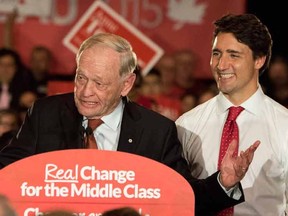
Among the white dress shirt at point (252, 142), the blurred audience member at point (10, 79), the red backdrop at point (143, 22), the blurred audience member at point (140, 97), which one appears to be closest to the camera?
the white dress shirt at point (252, 142)

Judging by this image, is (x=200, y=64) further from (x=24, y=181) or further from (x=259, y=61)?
(x=24, y=181)

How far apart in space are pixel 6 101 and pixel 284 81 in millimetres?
2161

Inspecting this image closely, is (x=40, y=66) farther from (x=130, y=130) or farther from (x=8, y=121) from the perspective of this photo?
(x=130, y=130)

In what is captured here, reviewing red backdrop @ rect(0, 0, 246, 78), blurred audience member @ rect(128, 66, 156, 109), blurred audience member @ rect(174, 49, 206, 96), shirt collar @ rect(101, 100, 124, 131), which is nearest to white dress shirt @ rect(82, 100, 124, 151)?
shirt collar @ rect(101, 100, 124, 131)

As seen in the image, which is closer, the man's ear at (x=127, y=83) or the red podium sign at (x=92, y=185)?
the red podium sign at (x=92, y=185)

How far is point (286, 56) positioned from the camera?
9617 mm

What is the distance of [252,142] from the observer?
4930mm

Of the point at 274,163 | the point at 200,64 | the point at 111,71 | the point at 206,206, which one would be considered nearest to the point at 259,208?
the point at 274,163

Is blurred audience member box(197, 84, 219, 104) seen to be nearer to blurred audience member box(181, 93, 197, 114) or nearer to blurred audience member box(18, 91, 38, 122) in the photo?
blurred audience member box(181, 93, 197, 114)

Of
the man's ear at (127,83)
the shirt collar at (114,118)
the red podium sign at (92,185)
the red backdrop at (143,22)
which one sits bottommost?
the red backdrop at (143,22)

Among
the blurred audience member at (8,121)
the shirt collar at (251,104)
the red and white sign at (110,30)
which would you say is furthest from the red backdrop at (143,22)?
the shirt collar at (251,104)

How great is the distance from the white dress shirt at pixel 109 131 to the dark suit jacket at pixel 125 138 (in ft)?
0.11

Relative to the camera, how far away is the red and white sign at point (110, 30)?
8414 mm

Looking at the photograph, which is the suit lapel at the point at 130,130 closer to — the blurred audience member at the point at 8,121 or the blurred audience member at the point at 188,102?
the blurred audience member at the point at 8,121
